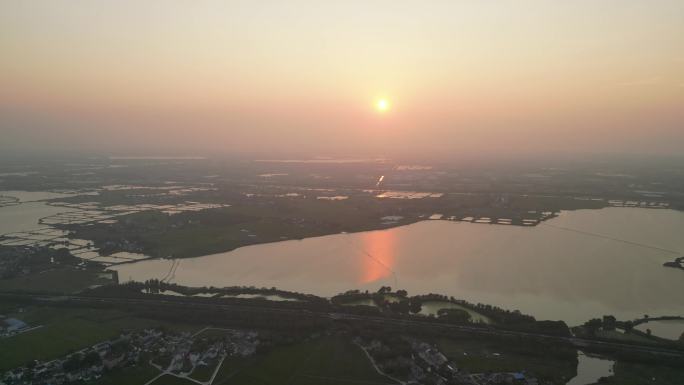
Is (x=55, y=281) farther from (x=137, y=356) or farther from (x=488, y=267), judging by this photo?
(x=488, y=267)

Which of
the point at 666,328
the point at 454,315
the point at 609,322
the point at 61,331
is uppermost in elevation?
the point at 609,322

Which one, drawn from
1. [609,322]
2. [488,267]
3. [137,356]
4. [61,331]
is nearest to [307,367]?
[137,356]

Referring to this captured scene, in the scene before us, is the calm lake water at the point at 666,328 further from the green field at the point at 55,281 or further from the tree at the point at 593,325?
the green field at the point at 55,281

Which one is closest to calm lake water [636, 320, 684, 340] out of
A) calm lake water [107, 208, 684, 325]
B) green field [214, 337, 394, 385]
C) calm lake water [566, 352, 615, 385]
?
calm lake water [107, 208, 684, 325]

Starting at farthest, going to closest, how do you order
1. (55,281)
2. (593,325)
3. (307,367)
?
(55,281) < (593,325) < (307,367)

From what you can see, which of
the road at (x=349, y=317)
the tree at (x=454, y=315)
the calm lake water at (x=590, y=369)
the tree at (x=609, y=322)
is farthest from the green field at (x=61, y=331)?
the tree at (x=609, y=322)

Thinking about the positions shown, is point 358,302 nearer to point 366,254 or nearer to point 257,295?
point 257,295
